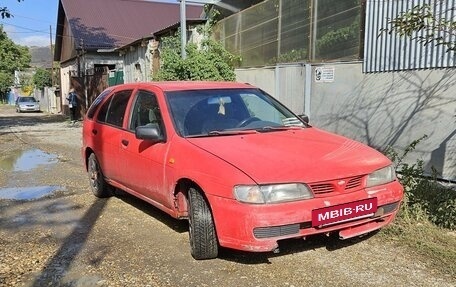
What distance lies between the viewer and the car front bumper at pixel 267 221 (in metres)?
3.80

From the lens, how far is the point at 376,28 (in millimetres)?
8102

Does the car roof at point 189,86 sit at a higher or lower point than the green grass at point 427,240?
higher

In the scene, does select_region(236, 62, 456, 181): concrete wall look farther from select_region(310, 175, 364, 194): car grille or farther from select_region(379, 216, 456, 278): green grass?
select_region(310, 175, 364, 194): car grille

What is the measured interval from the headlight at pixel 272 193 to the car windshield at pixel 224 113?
109cm

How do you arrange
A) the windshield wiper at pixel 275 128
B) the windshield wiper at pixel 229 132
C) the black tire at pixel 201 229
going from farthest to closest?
the windshield wiper at pixel 275 128, the windshield wiper at pixel 229 132, the black tire at pixel 201 229

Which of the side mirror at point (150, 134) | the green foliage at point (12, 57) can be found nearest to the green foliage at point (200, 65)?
the side mirror at point (150, 134)

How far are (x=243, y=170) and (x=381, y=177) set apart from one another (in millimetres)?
1309

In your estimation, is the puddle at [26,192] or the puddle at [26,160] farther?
the puddle at [26,160]

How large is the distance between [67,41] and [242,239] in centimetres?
3409

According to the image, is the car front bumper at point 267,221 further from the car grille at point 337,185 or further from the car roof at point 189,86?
the car roof at point 189,86

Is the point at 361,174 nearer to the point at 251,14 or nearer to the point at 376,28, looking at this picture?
the point at 376,28

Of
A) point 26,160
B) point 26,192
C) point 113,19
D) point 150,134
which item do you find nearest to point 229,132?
point 150,134

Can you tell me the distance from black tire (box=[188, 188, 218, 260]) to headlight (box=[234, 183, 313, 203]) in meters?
0.49

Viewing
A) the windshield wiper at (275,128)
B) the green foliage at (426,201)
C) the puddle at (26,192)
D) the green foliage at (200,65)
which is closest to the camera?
the windshield wiper at (275,128)
